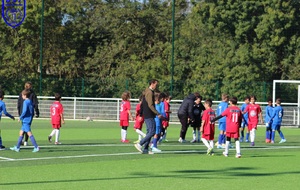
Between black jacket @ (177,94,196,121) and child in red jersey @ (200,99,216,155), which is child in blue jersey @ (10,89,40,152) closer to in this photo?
child in red jersey @ (200,99,216,155)

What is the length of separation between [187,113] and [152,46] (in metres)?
31.6

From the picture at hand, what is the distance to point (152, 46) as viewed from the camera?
57.9 metres

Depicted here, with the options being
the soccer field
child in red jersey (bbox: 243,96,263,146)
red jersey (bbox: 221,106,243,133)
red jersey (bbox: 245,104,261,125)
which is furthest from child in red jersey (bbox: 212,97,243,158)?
red jersey (bbox: 245,104,261,125)

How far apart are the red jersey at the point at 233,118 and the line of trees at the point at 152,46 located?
23349 mm

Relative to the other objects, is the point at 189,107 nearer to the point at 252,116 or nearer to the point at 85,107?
the point at 252,116

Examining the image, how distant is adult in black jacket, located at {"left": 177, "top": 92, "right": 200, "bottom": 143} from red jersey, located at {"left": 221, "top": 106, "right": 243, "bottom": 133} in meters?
5.04

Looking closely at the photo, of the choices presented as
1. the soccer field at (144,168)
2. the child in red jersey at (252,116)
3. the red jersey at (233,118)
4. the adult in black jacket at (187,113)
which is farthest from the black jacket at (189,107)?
the red jersey at (233,118)

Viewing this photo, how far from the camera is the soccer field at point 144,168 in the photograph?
13.6 meters

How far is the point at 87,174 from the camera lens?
15.0m

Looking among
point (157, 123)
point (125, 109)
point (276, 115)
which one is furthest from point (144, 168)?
point (276, 115)

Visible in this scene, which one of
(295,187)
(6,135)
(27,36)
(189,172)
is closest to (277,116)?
(6,135)

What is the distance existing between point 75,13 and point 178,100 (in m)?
16.5

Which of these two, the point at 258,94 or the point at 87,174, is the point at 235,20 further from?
the point at 87,174

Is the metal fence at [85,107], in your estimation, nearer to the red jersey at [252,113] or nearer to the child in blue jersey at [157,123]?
the red jersey at [252,113]
